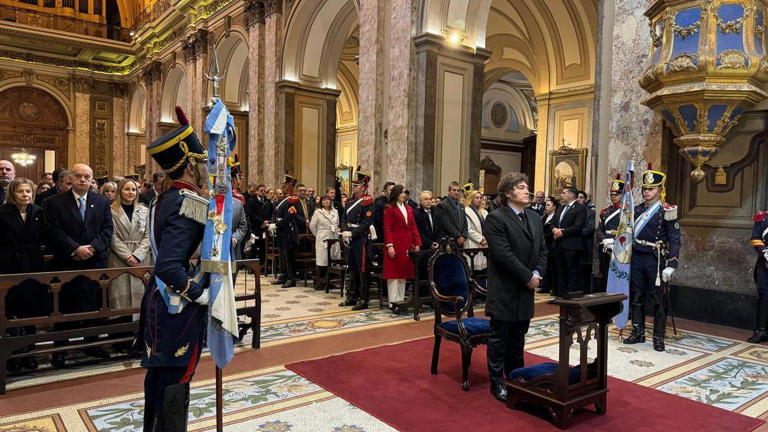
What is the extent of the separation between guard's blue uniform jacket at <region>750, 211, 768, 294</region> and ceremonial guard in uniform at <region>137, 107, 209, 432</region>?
18.7ft

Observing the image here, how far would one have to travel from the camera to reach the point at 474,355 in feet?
16.5

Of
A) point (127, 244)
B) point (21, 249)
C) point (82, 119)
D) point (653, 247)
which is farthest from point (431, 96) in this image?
point (82, 119)

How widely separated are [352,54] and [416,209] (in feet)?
46.6

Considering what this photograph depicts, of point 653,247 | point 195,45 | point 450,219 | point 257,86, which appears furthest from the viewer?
point 195,45

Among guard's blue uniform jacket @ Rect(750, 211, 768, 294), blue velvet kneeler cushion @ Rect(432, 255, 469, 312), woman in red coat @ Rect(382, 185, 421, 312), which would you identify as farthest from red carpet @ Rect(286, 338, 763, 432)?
guard's blue uniform jacket @ Rect(750, 211, 768, 294)

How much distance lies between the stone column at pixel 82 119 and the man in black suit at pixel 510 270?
26.0 m

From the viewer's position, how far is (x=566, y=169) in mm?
14352

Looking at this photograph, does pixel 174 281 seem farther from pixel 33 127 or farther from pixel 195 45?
pixel 33 127

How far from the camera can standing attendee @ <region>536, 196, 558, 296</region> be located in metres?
8.44

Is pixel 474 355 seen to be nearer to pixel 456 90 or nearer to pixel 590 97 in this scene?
pixel 456 90

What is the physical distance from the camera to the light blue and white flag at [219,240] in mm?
2445

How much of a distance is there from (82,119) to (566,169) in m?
22.3

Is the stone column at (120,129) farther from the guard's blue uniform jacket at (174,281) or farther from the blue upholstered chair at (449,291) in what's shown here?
the guard's blue uniform jacket at (174,281)

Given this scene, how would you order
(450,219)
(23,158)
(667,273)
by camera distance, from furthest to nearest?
1. (23,158)
2. (450,219)
3. (667,273)
